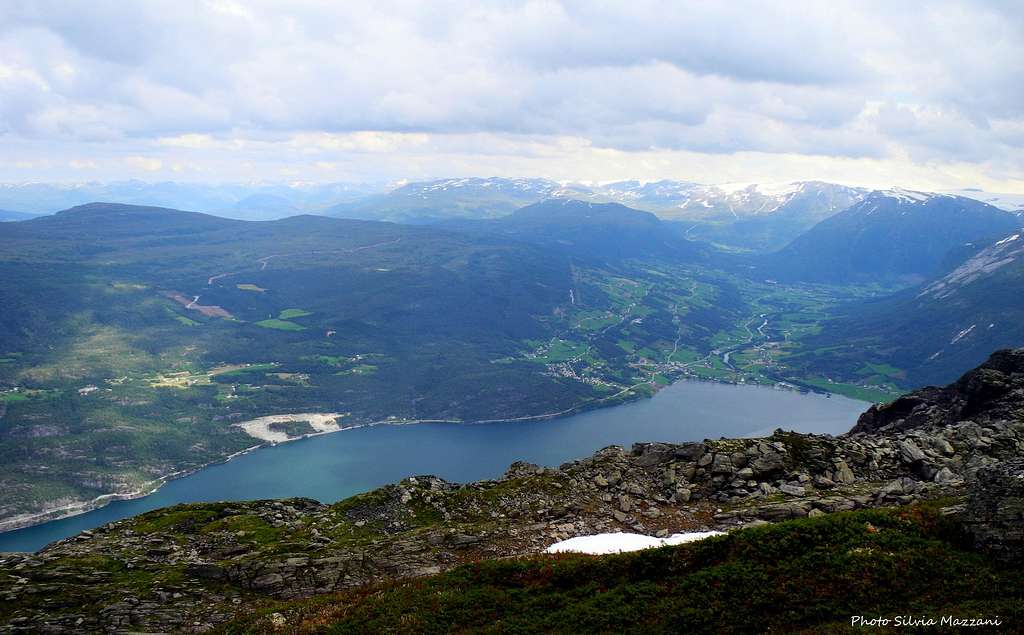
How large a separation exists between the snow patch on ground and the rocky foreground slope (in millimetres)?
798

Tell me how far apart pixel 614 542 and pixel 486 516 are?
8.19 meters

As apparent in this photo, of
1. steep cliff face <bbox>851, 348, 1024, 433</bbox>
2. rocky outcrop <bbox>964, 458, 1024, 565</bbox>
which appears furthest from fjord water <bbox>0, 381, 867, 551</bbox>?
rocky outcrop <bbox>964, 458, 1024, 565</bbox>

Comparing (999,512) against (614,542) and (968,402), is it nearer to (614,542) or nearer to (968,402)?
(614,542)

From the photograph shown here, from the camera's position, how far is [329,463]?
182500 mm

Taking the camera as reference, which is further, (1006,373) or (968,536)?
(1006,373)

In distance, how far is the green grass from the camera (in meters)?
18.3

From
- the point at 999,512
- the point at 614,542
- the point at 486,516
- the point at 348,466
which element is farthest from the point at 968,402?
the point at 348,466

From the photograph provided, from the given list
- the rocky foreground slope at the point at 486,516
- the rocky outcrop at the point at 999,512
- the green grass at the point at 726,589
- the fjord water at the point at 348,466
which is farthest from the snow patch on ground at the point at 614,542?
the fjord water at the point at 348,466

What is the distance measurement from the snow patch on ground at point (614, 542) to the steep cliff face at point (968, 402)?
83.2ft

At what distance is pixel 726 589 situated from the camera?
19875 millimetres

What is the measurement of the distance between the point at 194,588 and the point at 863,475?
117ft

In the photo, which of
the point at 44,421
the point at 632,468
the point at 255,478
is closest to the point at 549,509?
the point at 632,468

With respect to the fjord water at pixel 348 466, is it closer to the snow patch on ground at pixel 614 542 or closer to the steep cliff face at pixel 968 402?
the steep cliff face at pixel 968 402

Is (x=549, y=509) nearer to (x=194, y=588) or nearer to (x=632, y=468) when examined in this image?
(x=632, y=468)
